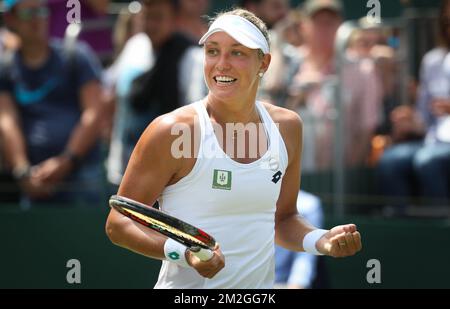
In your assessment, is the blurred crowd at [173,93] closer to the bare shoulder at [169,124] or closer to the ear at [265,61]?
the ear at [265,61]

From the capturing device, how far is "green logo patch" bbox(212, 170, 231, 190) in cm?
425

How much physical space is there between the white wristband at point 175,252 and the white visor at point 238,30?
901mm

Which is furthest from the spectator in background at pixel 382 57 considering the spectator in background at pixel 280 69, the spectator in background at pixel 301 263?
the spectator in background at pixel 301 263

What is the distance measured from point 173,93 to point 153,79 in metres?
0.22

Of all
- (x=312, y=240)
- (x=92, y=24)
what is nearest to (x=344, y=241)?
(x=312, y=240)

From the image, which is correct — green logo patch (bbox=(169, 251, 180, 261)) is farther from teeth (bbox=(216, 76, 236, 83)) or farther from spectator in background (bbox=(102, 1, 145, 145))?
spectator in background (bbox=(102, 1, 145, 145))

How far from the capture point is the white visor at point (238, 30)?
14.0ft

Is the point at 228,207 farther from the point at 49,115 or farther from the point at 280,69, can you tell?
the point at 49,115

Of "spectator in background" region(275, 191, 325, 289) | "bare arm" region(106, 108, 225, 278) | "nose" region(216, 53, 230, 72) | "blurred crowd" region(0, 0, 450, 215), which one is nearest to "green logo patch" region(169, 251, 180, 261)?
"bare arm" region(106, 108, 225, 278)

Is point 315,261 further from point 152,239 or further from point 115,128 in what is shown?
point 152,239

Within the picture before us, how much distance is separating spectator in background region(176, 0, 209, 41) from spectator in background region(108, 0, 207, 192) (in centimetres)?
8

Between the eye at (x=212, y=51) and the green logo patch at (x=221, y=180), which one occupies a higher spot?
the eye at (x=212, y=51)

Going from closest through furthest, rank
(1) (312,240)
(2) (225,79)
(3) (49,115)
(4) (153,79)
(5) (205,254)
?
(5) (205,254), (2) (225,79), (1) (312,240), (4) (153,79), (3) (49,115)

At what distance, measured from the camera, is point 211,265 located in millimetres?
3936
